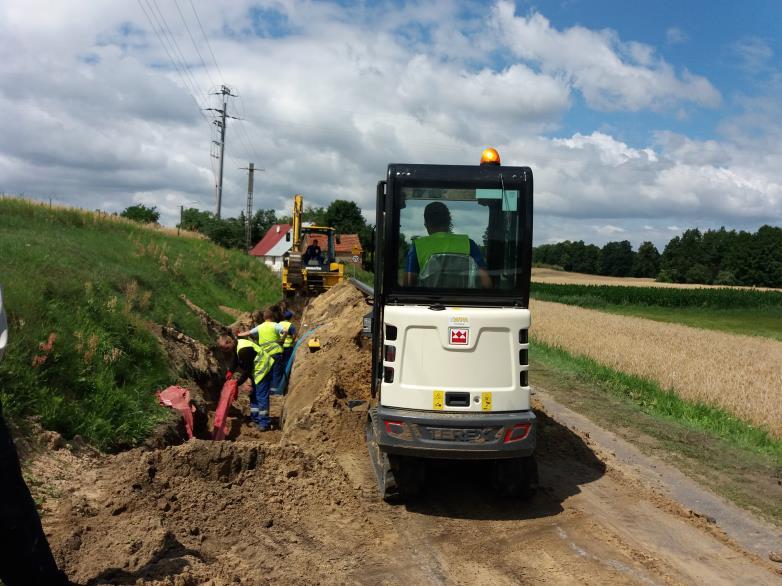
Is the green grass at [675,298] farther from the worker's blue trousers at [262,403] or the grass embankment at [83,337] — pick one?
the worker's blue trousers at [262,403]

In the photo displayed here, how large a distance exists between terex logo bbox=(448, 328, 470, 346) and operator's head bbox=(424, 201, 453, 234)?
3.21 ft

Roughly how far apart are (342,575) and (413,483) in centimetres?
144

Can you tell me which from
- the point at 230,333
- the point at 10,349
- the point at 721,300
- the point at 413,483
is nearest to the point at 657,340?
the point at 230,333

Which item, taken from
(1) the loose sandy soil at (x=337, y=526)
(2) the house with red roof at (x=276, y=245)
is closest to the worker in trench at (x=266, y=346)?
(1) the loose sandy soil at (x=337, y=526)

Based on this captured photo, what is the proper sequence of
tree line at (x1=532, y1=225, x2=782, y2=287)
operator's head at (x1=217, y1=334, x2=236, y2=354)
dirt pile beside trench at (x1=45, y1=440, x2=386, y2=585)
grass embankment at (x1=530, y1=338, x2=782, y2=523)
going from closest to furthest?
dirt pile beside trench at (x1=45, y1=440, x2=386, y2=585), grass embankment at (x1=530, y1=338, x2=782, y2=523), operator's head at (x1=217, y1=334, x2=236, y2=354), tree line at (x1=532, y1=225, x2=782, y2=287)

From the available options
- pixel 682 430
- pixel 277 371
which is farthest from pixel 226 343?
pixel 682 430

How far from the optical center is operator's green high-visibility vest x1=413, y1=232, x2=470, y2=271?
5.97m

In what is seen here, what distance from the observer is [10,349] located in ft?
22.5

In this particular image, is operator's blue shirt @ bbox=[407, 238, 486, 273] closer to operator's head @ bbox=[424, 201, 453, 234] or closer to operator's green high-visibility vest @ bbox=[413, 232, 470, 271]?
operator's green high-visibility vest @ bbox=[413, 232, 470, 271]

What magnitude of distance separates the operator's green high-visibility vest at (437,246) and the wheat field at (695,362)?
22.7 ft

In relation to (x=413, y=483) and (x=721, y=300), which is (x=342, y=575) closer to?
(x=413, y=483)

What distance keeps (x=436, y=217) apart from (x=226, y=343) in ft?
36.6

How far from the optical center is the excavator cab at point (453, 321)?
18.4 feet

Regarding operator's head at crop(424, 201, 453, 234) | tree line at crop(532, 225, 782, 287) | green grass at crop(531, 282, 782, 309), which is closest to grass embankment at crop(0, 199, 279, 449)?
operator's head at crop(424, 201, 453, 234)
